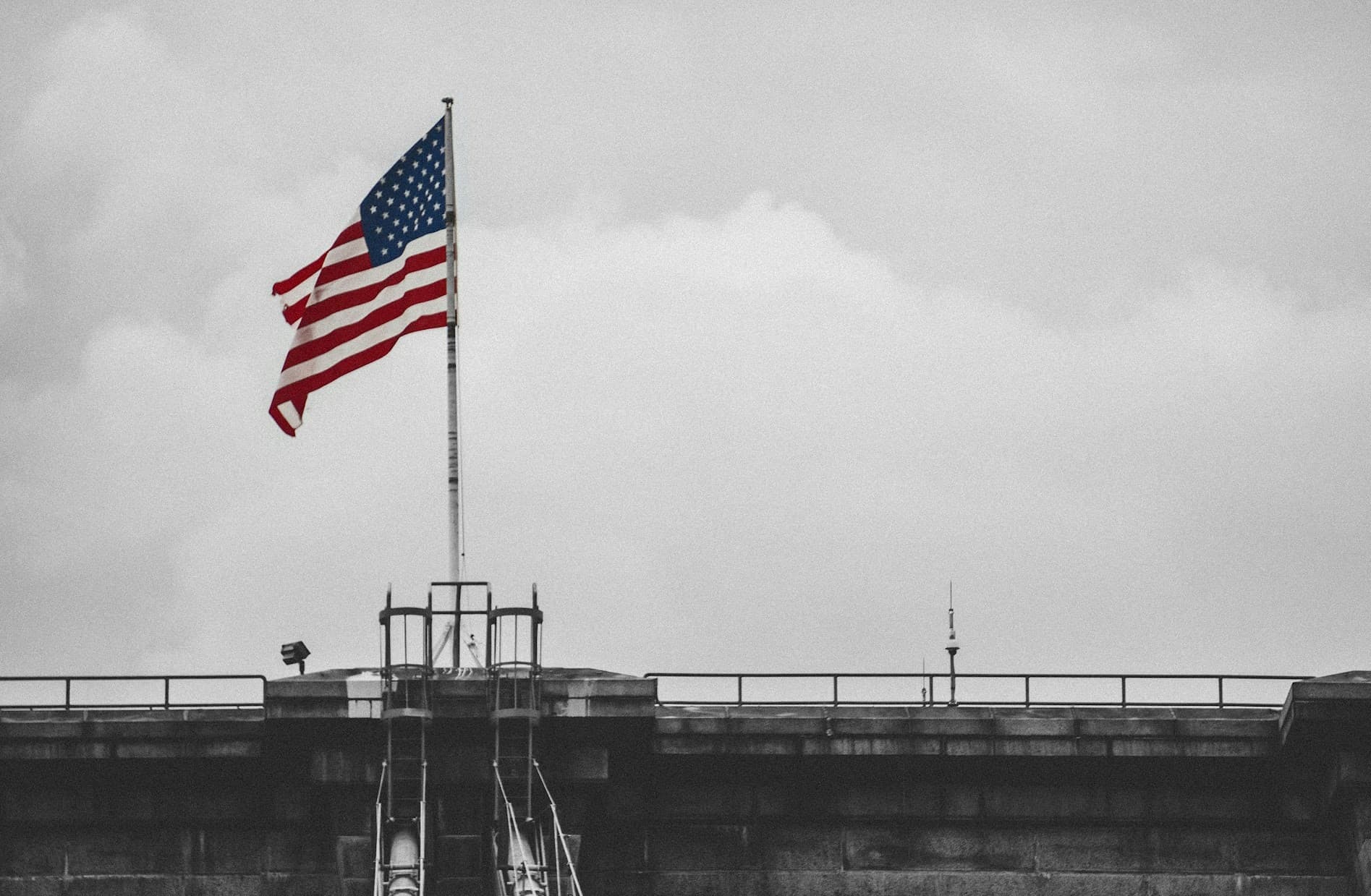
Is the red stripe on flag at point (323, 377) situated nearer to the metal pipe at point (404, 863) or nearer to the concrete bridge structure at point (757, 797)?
the concrete bridge structure at point (757, 797)

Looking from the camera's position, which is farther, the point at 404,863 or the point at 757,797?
the point at 757,797

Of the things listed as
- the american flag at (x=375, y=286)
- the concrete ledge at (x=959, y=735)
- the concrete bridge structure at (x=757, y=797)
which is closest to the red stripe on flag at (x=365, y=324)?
the american flag at (x=375, y=286)

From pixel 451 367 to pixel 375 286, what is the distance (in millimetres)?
1743

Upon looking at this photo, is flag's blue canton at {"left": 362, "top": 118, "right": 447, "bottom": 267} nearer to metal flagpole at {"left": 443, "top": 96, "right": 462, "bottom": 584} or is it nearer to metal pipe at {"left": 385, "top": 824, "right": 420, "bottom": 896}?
metal flagpole at {"left": 443, "top": 96, "right": 462, "bottom": 584}

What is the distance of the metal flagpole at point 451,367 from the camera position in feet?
115

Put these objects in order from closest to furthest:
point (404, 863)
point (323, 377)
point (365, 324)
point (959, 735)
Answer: point (404, 863) < point (959, 735) < point (323, 377) < point (365, 324)

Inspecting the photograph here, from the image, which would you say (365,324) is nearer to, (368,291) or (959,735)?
(368,291)

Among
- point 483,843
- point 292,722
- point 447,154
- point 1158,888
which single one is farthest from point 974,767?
point 447,154

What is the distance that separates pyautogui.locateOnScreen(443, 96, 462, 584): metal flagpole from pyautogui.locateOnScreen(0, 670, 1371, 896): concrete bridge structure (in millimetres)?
2198

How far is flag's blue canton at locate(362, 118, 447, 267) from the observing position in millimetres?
36844

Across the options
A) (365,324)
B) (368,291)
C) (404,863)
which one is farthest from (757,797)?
(368,291)

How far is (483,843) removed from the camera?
33.7 meters

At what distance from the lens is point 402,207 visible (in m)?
37.1

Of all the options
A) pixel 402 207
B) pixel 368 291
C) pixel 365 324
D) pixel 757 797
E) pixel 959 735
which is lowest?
pixel 757 797
